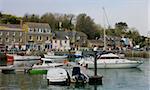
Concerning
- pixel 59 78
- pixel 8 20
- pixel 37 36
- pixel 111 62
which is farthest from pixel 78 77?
pixel 8 20

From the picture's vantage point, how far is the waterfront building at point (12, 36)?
73688 mm

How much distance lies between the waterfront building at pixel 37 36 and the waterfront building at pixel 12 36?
4.13ft

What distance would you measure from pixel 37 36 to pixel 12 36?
620 centimetres

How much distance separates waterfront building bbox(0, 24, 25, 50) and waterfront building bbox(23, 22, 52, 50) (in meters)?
1.26

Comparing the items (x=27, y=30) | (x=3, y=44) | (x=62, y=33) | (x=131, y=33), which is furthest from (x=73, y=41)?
(x=131, y=33)

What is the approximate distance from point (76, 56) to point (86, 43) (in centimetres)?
3018

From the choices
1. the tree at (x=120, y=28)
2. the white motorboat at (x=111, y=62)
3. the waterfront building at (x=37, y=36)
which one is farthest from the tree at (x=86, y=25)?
the white motorboat at (x=111, y=62)

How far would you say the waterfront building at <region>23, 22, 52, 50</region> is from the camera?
7728 centimetres

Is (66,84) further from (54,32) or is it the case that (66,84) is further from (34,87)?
(54,32)

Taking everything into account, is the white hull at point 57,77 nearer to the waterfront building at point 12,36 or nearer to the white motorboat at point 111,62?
the white motorboat at point 111,62

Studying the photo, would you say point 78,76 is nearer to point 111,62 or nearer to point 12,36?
point 111,62

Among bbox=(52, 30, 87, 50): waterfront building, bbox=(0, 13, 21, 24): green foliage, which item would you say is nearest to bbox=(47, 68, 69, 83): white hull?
bbox=(52, 30, 87, 50): waterfront building

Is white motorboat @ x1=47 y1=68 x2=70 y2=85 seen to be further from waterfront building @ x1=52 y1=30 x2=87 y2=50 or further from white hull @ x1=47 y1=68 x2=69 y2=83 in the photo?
waterfront building @ x1=52 y1=30 x2=87 y2=50

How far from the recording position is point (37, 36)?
78938 millimetres
